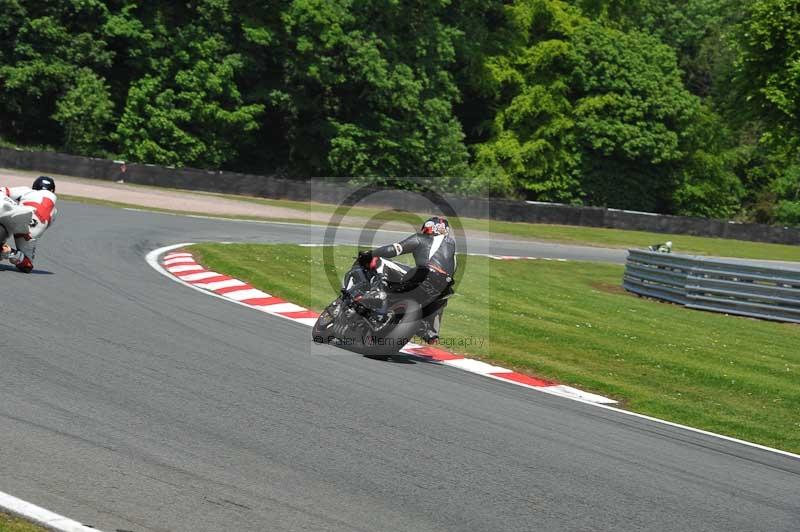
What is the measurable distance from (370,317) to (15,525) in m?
6.72

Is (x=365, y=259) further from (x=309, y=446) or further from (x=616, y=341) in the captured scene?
(x=616, y=341)

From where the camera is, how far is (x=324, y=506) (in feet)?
20.6

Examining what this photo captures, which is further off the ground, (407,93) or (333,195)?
(407,93)

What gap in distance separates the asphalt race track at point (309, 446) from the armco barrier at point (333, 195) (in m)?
27.3

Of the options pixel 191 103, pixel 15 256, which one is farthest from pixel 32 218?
pixel 191 103

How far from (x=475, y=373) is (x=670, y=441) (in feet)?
9.76

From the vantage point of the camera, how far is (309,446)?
7.47 meters

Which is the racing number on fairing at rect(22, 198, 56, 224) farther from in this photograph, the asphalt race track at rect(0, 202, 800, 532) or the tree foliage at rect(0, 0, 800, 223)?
the tree foliage at rect(0, 0, 800, 223)

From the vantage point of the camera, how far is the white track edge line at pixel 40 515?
5480mm

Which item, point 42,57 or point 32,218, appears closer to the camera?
point 32,218

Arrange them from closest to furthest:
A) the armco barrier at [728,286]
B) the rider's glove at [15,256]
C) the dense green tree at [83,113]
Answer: the rider's glove at [15,256]
the armco barrier at [728,286]
the dense green tree at [83,113]

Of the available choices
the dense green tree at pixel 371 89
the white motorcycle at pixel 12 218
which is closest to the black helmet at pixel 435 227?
the white motorcycle at pixel 12 218

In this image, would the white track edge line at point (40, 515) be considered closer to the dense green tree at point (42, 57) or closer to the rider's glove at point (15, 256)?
the rider's glove at point (15, 256)

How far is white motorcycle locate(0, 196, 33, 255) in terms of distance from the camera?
1445cm
